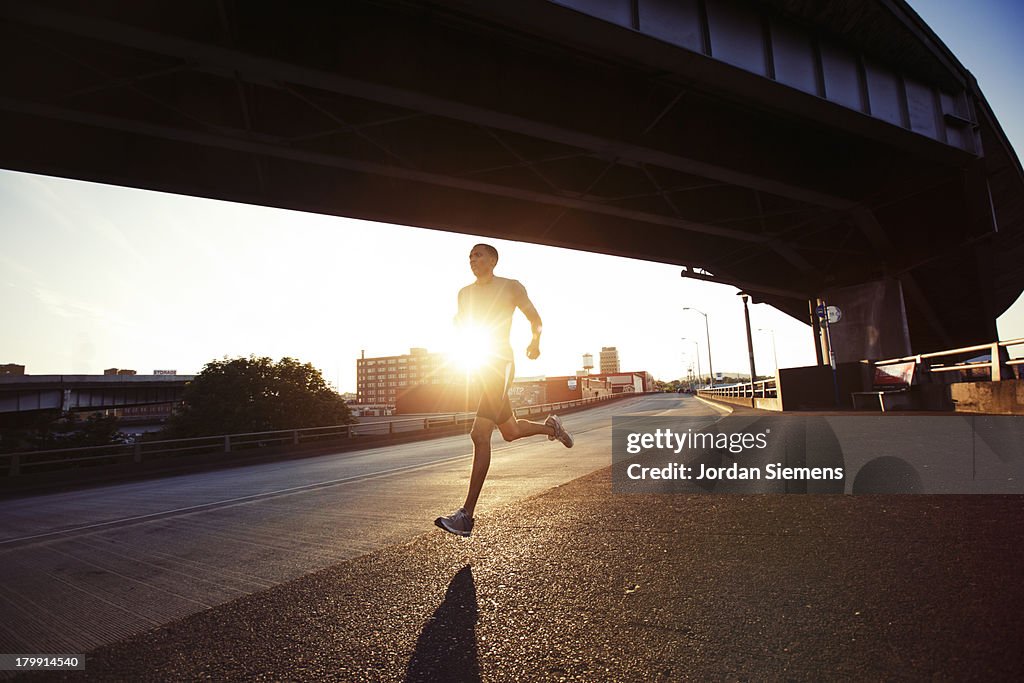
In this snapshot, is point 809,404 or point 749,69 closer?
point 749,69

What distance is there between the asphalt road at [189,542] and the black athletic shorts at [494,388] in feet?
3.39

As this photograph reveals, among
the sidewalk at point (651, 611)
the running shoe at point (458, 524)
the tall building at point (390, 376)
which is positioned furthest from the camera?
the tall building at point (390, 376)

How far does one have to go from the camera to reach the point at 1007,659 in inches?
58.6

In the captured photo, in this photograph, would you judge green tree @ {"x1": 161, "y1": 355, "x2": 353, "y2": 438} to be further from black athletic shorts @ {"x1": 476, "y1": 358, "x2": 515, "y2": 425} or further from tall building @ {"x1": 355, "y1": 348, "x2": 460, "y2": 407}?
tall building @ {"x1": 355, "y1": 348, "x2": 460, "y2": 407}

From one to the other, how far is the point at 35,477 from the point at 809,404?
28.4 m

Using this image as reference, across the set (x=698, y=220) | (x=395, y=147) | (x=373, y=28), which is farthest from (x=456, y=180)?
(x=698, y=220)

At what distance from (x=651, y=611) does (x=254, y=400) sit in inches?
1052

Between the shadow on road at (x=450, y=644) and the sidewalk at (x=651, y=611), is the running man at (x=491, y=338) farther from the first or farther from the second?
the shadow on road at (x=450, y=644)

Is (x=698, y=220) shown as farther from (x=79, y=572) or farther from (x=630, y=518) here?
(x=79, y=572)

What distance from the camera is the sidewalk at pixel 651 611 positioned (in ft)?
5.32

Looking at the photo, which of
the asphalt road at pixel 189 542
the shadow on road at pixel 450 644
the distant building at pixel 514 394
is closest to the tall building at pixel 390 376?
the distant building at pixel 514 394
